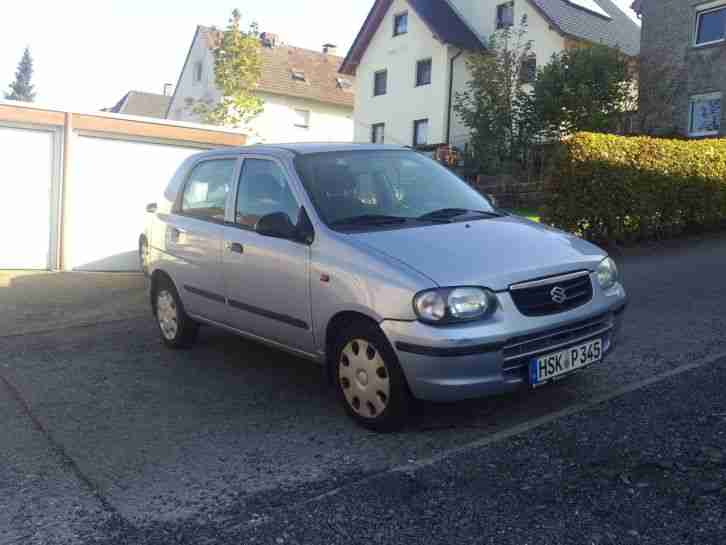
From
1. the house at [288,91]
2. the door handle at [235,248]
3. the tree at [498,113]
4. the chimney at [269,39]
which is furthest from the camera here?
the chimney at [269,39]

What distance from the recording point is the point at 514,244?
475cm

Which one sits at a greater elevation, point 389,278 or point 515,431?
point 389,278

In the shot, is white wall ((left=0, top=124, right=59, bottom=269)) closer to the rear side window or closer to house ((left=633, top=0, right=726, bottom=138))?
the rear side window

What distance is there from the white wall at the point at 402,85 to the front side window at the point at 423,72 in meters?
0.19

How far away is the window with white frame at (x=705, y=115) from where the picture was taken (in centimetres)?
2348

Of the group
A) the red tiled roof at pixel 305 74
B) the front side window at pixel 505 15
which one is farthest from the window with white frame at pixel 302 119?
the front side window at pixel 505 15

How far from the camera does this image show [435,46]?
30828 millimetres

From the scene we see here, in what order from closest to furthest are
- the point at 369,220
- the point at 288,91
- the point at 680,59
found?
the point at 369,220, the point at 680,59, the point at 288,91

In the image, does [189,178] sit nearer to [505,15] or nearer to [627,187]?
[627,187]

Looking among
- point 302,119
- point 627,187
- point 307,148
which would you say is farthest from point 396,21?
point 307,148

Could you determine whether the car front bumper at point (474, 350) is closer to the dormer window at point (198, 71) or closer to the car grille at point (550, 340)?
the car grille at point (550, 340)

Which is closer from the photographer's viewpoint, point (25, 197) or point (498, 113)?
point (25, 197)

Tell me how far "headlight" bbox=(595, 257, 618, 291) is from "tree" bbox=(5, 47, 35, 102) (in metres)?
89.7

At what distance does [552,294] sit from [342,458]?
1544 millimetres
